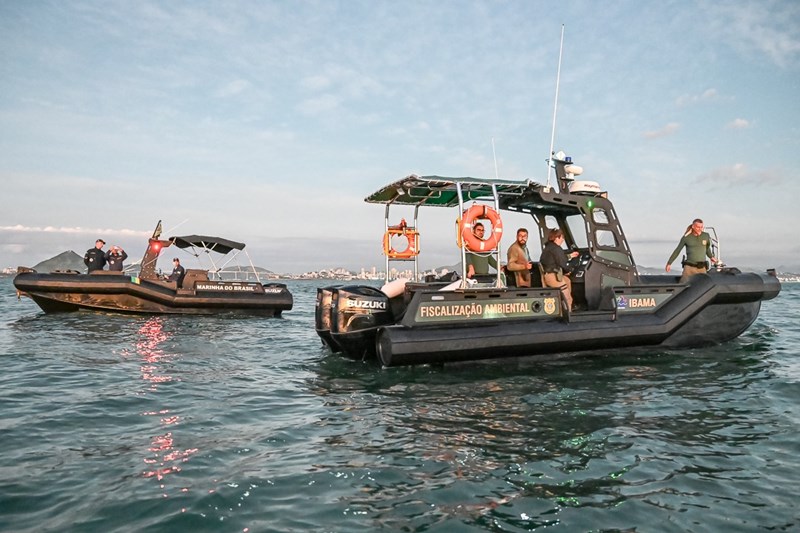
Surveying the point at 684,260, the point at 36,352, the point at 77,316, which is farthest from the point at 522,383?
the point at 77,316

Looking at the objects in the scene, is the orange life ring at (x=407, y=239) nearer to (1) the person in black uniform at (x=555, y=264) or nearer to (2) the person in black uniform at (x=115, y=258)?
(1) the person in black uniform at (x=555, y=264)

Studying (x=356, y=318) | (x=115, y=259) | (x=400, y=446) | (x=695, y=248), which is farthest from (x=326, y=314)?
(x=115, y=259)

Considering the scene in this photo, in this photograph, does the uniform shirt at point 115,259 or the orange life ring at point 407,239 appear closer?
the orange life ring at point 407,239

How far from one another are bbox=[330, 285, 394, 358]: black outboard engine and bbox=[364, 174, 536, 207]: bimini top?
1980mm

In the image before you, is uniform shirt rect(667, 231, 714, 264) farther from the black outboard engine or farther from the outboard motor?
the outboard motor

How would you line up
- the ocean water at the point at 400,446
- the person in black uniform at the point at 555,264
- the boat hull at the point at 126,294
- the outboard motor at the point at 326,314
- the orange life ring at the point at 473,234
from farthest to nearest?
the boat hull at the point at 126,294
the person in black uniform at the point at 555,264
the outboard motor at the point at 326,314
the orange life ring at the point at 473,234
the ocean water at the point at 400,446

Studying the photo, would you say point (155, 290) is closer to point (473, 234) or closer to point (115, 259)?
point (115, 259)

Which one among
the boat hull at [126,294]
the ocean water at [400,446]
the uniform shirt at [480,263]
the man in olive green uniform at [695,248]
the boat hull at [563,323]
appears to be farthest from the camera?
the boat hull at [126,294]

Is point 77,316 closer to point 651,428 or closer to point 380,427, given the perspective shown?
point 380,427

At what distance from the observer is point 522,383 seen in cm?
753

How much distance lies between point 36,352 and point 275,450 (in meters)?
7.45

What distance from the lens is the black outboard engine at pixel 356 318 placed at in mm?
8820

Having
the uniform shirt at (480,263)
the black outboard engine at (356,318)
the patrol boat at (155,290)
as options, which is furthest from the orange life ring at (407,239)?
the patrol boat at (155,290)

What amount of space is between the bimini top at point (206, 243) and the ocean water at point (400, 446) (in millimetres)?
11124
